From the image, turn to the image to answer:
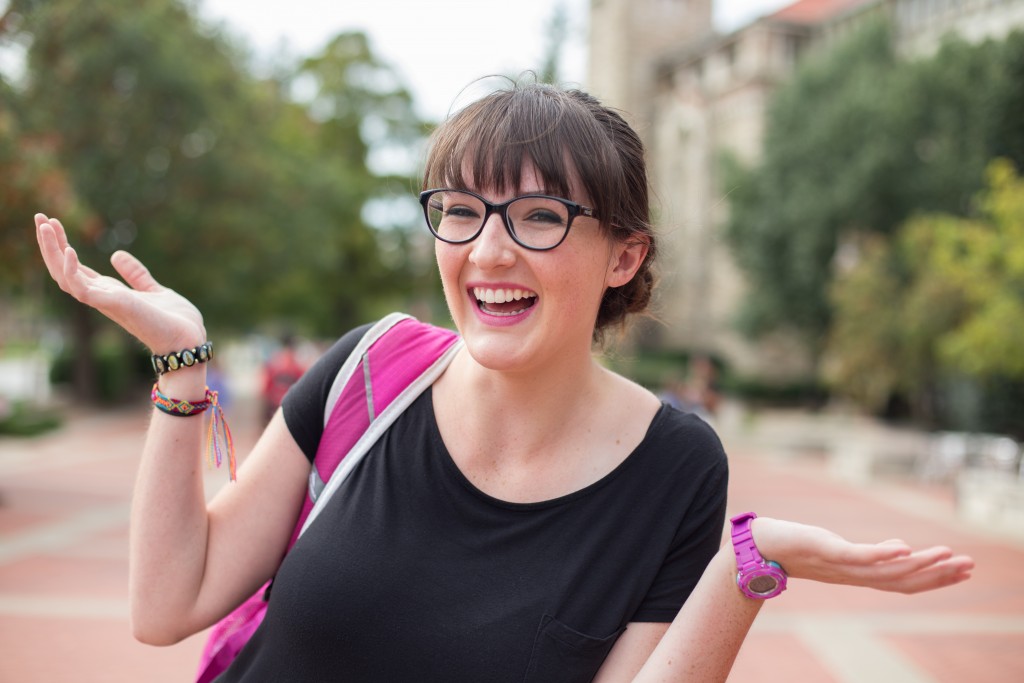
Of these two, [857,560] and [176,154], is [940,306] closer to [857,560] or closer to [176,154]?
[176,154]

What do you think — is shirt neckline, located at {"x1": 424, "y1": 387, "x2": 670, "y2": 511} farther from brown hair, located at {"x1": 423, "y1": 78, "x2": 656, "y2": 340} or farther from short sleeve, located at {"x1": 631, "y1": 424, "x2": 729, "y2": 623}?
brown hair, located at {"x1": 423, "y1": 78, "x2": 656, "y2": 340}

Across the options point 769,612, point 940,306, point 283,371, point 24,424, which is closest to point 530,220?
point 769,612

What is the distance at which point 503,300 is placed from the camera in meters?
1.64

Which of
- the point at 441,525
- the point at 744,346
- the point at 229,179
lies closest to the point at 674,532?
the point at 441,525

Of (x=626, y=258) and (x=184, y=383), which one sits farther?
(x=626, y=258)

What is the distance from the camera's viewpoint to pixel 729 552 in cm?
151

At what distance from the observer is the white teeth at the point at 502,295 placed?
5.36ft

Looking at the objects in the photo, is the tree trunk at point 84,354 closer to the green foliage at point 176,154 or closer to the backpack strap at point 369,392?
the green foliage at point 176,154

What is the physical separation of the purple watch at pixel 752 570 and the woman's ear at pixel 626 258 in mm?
546

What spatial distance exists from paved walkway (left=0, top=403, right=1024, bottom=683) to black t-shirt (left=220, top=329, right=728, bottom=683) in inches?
187

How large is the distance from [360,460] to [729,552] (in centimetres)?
70

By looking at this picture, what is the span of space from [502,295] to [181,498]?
27.7 inches

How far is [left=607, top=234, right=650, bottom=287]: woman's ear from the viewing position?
69.9 inches

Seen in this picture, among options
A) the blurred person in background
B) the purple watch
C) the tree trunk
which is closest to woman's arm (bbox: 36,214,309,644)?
the purple watch
